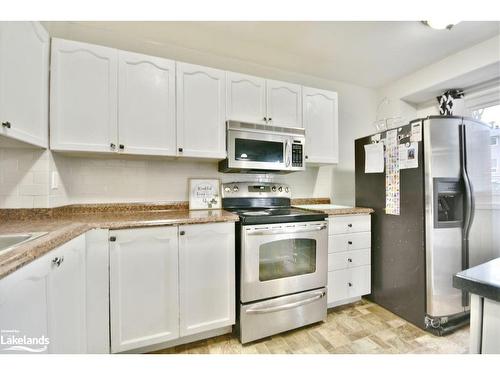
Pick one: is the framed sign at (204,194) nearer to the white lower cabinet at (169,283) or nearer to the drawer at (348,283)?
the white lower cabinet at (169,283)

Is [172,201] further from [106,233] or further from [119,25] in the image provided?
[119,25]

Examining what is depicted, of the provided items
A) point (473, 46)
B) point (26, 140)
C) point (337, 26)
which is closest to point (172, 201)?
point (26, 140)

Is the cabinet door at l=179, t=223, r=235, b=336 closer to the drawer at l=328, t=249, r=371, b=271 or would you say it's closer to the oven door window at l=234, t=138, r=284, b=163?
the oven door window at l=234, t=138, r=284, b=163

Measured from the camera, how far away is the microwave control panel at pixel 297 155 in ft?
6.63

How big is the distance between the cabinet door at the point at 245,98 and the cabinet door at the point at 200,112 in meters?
0.06

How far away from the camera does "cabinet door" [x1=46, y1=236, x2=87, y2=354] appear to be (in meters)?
0.90

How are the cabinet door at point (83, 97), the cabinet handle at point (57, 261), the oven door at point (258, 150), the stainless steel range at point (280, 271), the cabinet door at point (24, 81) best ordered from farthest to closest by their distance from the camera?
the oven door at point (258, 150) < the stainless steel range at point (280, 271) < the cabinet door at point (83, 97) < the cabinet door at point (24, 81) < the cabinet handle at point (57, 261)

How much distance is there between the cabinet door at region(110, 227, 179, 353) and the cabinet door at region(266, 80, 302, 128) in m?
1.36

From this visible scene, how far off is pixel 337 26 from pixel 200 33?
44.5 inches

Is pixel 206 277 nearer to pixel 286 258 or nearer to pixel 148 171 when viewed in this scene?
pixel 286 258

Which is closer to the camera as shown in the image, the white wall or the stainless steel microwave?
the white wall

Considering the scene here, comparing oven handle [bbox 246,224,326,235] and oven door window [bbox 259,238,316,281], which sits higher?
oven handle [bbox 246,224,326,235]

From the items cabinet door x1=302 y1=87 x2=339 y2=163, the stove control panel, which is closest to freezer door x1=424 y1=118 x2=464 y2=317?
cabinet door x1=302 y1=87 x2=339 y2=163

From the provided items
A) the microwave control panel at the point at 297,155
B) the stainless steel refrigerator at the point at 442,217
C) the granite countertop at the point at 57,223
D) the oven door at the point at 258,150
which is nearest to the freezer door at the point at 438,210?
the stainless steel refrigerator at the point at 442,217
